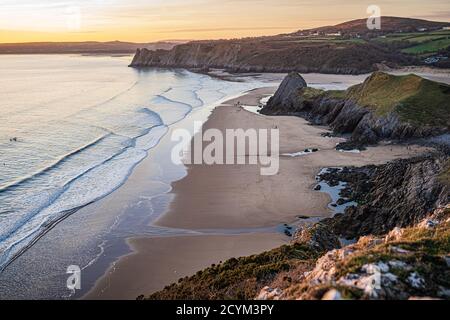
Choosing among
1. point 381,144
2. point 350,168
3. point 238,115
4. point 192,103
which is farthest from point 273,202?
point 192,103

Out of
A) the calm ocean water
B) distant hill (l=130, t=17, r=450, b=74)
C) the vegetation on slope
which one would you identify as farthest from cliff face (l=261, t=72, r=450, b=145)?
distant hill (l=130, t=17, r=450, b=74)

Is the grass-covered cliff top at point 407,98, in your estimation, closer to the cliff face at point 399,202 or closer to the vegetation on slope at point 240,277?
the cliff face at point 399,202

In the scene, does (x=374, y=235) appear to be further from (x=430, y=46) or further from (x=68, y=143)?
(x=430, y=46)

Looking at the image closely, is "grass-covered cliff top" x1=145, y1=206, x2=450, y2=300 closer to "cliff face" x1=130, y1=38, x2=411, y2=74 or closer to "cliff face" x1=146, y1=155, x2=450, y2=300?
"cliff face" x1=146, y1=155, x2=450, y2=300

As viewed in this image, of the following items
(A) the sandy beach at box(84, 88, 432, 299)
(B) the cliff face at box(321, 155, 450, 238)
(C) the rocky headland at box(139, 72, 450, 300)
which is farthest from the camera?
(B) the cliff face at box(321, 155, 450, 238)

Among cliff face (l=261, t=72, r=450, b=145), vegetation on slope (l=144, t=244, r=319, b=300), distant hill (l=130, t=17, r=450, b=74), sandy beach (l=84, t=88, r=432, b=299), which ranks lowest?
sandy beach (l=84, t=88, r=432, b=299)

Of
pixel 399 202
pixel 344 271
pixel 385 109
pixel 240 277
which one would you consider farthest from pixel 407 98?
pixel 344 271

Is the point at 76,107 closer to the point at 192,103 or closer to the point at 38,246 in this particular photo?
the point at 192,103
